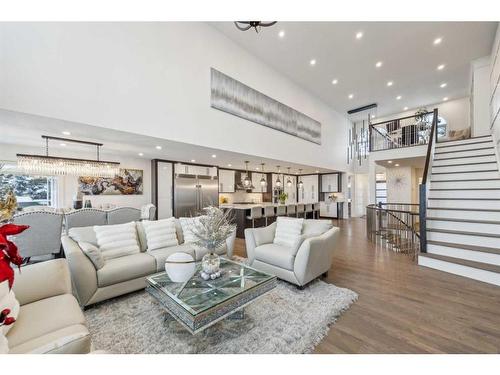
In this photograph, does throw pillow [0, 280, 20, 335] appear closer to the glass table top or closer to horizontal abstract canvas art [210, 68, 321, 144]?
the glass table top

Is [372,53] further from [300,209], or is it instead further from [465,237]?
[300,209]

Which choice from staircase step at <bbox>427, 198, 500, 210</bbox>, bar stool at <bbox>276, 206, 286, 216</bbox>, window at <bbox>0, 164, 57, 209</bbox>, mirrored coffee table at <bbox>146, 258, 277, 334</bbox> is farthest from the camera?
bar stool at <bbox>276, 206, 286, 216</bbox>

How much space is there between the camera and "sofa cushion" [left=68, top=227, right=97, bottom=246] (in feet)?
9.03

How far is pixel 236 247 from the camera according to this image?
4930 mm

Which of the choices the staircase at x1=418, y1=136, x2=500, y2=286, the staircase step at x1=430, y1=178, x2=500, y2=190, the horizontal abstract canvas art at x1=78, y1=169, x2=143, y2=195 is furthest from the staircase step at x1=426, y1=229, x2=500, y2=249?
the horizontal abstract canvas art at x1=78, y1=169, x2=143, y2=195

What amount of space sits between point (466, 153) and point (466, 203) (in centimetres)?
216

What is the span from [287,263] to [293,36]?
5.47 metres

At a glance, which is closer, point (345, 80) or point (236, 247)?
point (236, 247)

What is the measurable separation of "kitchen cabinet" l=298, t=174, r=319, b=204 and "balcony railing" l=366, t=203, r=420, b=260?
18.8ft

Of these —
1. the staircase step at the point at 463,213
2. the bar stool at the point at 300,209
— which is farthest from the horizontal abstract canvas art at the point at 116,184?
the staircase step at the point at 463,213

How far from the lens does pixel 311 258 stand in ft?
8.88

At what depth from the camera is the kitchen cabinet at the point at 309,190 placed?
1135cm
